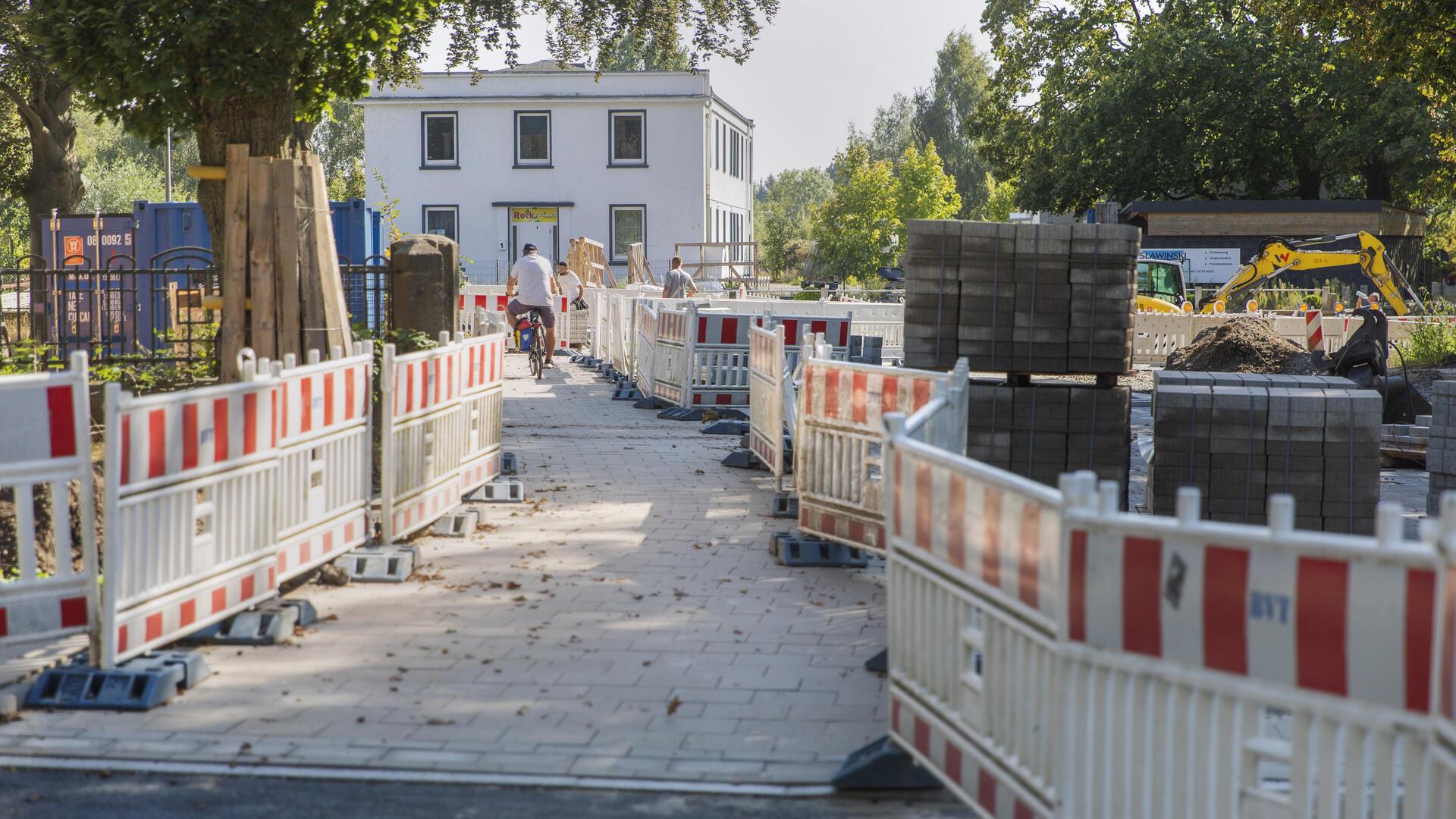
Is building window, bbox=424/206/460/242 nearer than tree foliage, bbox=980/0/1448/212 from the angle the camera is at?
No

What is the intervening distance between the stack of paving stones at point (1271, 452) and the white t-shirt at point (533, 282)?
14534mm

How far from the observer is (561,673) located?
6844mm

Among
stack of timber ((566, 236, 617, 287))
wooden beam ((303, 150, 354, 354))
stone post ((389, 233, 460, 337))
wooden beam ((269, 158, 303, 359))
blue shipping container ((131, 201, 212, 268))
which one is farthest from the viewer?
stack of timber ((566, 236, 617, 287))

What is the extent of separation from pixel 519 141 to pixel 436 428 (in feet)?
139

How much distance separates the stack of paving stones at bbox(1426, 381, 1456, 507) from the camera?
1138 centimetres

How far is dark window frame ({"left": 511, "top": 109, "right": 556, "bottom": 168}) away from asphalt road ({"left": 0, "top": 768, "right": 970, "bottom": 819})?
4687 centimetres

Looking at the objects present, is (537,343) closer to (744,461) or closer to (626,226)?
(744,461)

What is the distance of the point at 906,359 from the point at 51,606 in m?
5.57

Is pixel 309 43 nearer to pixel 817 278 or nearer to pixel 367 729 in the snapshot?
pixel 367 729

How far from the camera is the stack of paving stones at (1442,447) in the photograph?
37.3 feet

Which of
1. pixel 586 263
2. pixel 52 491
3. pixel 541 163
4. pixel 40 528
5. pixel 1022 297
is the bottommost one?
pixel 40 528

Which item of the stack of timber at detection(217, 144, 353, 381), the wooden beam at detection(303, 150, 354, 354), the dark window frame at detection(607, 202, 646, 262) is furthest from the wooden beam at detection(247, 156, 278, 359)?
the dark window frame at detection(607, 202, 646, 262)

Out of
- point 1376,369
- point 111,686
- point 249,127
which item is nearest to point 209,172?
point 249,127

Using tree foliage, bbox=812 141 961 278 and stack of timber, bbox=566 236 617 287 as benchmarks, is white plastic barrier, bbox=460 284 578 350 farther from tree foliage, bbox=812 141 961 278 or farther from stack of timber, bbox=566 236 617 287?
tree foliage, bbox=812 141 961 278
